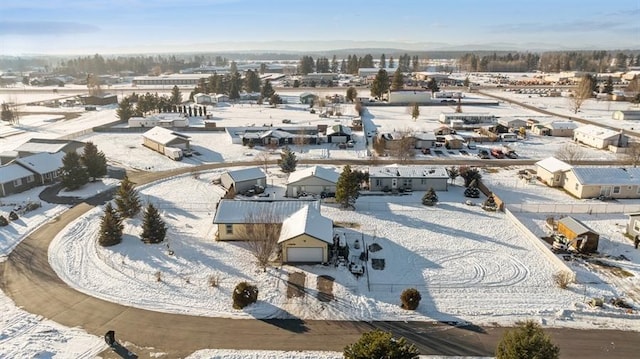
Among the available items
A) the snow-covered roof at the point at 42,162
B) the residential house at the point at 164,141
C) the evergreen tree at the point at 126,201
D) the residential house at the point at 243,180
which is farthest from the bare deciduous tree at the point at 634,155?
the snow-covered roof at the point at 42,162

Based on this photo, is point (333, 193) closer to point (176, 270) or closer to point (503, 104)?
point (176, 270)

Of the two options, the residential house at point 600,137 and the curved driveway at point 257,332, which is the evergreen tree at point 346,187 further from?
the residential house at point 600,137

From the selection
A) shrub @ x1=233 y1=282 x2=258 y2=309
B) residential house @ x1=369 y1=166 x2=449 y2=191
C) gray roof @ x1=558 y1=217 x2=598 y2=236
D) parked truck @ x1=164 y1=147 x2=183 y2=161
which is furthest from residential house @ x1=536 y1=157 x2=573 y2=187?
parked truck @ x1=164 y1=147 x2=183 y2=161

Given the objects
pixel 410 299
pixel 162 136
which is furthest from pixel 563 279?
pixel 162 136

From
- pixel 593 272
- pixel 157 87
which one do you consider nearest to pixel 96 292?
pixel 593 272

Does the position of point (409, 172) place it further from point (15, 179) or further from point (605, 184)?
point (15, 179)

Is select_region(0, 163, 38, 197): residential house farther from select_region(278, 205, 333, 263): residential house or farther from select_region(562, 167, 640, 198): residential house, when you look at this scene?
select_region(562, 167, 640, 198): residential house
